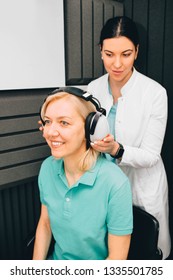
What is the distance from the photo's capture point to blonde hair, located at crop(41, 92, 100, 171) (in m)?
0.88

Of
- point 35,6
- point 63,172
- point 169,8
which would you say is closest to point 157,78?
point 169,8

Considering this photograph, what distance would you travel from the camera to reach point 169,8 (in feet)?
4.74

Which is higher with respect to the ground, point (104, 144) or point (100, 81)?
point (100, 81)

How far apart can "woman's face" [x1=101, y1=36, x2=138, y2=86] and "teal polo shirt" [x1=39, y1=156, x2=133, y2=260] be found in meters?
0.37

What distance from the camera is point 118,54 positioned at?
1087mm

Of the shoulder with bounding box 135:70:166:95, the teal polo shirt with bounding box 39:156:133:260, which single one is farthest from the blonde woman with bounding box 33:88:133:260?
the shoulder with bounding box 135:70:166:95

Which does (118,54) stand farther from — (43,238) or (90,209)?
(43,238)

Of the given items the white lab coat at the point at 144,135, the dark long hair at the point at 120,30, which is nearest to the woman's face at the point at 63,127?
the white lab coat at the point at 144,135

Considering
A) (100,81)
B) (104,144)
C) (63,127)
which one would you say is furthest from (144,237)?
(100,81)

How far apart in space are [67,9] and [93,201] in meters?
0.91

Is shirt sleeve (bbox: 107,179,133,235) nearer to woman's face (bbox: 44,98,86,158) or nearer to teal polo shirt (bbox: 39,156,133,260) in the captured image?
teal polo shirt (bbox: 39,156,133,260)

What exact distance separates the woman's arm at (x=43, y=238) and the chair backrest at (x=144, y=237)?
0.31m

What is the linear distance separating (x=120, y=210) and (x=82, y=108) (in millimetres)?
338
